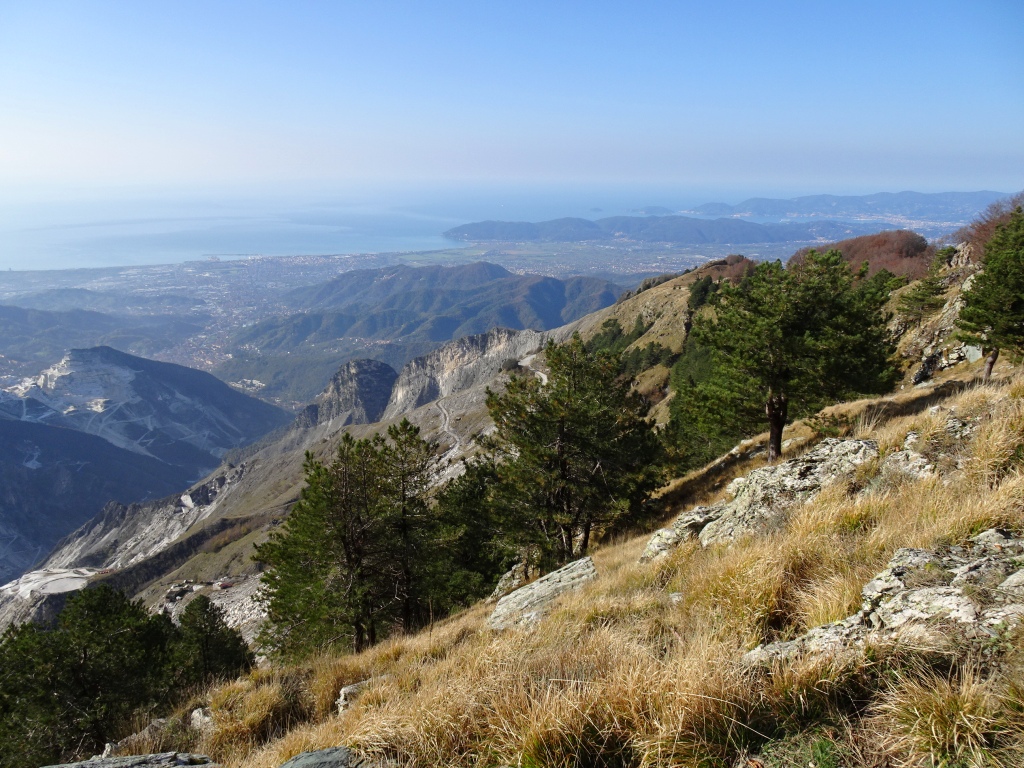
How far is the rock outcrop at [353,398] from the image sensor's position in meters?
186

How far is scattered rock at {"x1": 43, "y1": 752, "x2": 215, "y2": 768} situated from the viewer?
491 cm

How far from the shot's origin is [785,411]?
57.9 feet

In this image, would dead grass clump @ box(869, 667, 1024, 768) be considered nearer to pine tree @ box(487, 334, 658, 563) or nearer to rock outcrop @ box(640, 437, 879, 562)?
rock outcrop @ box(640, 437, 879, 562)

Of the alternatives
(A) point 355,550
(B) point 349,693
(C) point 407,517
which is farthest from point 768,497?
(A) point 355,550

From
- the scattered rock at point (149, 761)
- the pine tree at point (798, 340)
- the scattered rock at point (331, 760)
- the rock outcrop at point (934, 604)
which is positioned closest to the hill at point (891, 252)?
the pine tree at point (798, 340)

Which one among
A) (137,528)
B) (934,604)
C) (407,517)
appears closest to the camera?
(934,604)

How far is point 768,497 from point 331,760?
8874mm

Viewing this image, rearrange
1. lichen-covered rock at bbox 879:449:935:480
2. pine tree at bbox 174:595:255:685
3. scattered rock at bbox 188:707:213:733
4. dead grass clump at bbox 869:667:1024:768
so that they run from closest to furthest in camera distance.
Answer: dead grass clump at bbox 869:667:1024:768, scattered rock at bbox 188:707:213:733, lichen-covered rock at bbox 879:449:935:480, pine tree at bbox 174:595:255:685

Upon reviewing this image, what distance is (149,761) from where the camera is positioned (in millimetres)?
5055

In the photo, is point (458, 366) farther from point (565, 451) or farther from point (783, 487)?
point (783, 487)

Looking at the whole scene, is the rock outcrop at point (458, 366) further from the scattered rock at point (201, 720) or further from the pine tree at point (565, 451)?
the scattered rock at point (201, 720)

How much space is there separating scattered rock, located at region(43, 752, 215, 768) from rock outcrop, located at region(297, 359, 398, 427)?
183057mm

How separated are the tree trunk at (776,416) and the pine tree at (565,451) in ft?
14.5

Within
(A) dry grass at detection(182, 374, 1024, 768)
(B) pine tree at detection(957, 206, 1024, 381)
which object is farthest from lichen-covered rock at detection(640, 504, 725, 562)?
(B) pine tree at detection(957, 206, 1024, 381)
